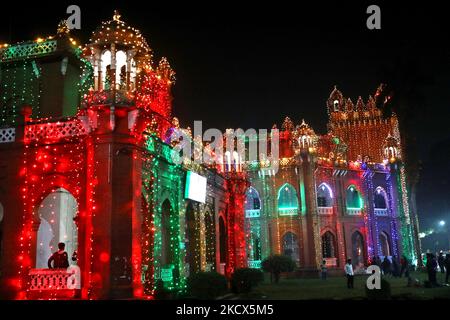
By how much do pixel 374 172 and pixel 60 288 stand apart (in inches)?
1367

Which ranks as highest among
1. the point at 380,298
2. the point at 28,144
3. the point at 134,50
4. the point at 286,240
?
the point at 134,50

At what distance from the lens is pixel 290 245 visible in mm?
42062

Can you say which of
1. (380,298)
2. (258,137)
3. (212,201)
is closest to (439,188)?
(258,137)

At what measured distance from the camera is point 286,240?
42.2 m

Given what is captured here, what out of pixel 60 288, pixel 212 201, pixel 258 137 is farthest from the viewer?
pixel 258 137

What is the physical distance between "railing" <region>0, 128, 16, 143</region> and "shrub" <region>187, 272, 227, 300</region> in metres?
8.19

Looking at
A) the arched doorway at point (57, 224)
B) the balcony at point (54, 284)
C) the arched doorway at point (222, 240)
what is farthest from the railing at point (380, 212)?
the balcony at point (54, 284)

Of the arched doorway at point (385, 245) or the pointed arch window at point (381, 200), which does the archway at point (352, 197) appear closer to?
the pointed arch window at point (381, 200)

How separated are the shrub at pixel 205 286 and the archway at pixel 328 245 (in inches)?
1019

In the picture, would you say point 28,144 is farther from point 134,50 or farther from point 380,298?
point 380,298

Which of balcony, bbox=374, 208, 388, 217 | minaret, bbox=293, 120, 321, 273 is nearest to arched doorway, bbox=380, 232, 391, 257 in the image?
balcony, bbox=374, 208, 388, 217

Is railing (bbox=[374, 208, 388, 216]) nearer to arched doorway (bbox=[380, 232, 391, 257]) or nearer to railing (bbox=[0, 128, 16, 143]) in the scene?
arched doorway (bbox=[380, 232, 391, 257])

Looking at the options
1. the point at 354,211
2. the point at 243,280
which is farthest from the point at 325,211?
the point at 243,280

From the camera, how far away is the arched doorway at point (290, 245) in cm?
4156
